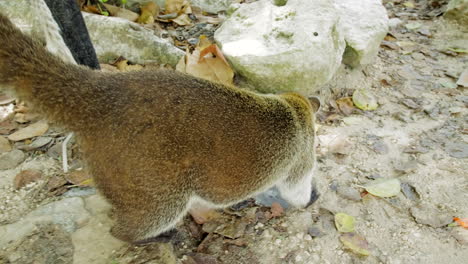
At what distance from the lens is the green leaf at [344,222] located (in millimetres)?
2874

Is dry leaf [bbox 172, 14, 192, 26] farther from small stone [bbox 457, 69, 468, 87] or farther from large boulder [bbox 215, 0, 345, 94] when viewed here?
small stone [bbox 457, 69, 468, 87]

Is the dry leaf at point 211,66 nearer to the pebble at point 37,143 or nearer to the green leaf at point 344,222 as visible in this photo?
the pebble at point 37,143

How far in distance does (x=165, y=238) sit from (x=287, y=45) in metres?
2.13

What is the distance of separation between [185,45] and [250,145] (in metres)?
2.46

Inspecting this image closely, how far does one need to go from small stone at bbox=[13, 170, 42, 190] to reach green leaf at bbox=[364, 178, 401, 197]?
264 centimetres

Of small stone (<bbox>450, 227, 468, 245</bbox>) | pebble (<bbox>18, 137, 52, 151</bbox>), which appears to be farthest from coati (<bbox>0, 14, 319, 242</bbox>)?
small stone (<bbox>450, 227, 468, 245</bbox>)

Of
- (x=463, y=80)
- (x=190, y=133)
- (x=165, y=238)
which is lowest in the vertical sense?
(x=463, y=80)

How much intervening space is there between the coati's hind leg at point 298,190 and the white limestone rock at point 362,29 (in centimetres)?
193

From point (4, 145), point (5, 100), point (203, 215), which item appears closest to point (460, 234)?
point (203, 215)

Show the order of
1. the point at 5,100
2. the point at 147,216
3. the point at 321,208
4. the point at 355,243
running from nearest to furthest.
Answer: the point at 147,216
the point at 355,243
the point at 321,208
the point at 5,100

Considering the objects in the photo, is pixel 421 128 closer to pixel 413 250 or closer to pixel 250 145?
pixel 413 250

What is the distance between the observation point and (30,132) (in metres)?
3.30

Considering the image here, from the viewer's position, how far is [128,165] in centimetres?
211

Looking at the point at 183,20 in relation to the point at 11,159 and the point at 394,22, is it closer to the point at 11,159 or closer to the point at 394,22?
the point at 11,159
